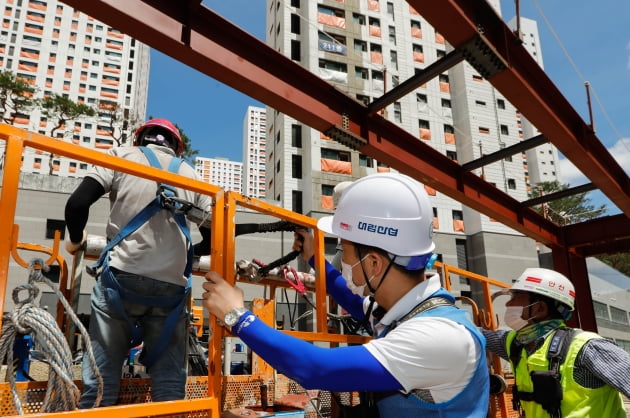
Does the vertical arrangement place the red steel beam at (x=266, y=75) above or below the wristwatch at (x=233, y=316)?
above

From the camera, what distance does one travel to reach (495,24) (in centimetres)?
459

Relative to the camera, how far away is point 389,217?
1.84 meters

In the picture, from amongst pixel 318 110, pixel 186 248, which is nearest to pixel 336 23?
pixel 318 110

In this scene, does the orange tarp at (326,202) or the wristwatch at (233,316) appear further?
the orange tarp at (326,202)

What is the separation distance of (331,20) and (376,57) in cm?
434

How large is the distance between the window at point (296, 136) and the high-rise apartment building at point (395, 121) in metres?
0.07

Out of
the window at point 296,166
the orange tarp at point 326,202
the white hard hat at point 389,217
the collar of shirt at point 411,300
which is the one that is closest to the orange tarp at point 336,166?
the window at point 296,166

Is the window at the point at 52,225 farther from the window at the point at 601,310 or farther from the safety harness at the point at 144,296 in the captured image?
the window at the point at 601,310

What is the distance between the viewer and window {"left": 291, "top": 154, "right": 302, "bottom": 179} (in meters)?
30.5

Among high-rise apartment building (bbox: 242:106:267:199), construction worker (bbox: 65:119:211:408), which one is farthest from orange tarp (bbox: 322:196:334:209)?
high-rise apartment building (bbox: 242:106:267:199)

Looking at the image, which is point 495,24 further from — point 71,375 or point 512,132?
point 512,132

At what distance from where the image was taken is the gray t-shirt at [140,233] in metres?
2.29

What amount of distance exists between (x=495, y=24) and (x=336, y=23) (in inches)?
1239

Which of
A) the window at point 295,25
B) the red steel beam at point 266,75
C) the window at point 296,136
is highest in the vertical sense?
the window at point 295,25
